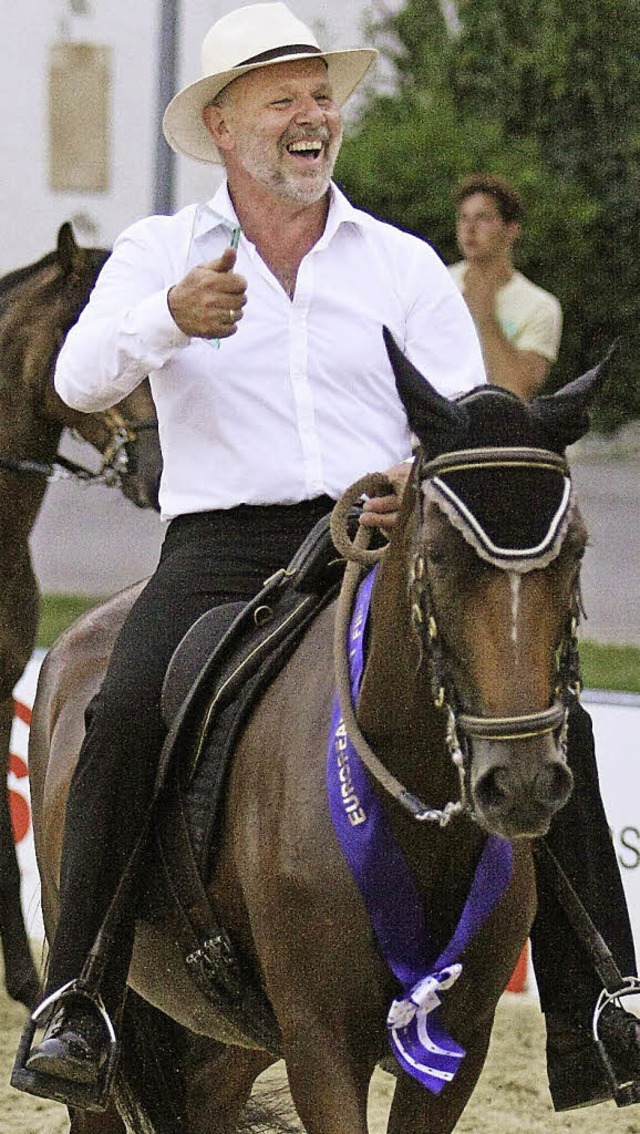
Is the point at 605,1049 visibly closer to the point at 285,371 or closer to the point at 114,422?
the point at 285,371

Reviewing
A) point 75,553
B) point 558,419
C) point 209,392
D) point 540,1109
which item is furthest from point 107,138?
point 558,419

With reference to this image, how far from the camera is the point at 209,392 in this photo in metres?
3.88

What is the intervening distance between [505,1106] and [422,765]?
9.44ft

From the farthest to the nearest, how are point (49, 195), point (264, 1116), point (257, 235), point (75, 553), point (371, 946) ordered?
1. point (49, 195)
2. point (75, 553)
3. point (264, 1116)
4. point (257, 235)
5. point (371, 946)

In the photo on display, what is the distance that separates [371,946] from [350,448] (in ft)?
3.37

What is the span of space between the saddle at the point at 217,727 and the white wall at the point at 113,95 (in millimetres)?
12377

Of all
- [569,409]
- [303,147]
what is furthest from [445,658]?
[303,147]

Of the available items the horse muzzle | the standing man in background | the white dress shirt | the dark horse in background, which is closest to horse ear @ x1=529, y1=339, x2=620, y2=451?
the horse muzzle

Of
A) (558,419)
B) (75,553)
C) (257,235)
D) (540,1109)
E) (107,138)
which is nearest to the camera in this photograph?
(558,419)

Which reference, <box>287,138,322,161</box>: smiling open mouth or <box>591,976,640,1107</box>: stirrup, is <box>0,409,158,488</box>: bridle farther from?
<box>591,976,640,1107</box>: stirrup

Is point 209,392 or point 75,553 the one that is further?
point 75,553

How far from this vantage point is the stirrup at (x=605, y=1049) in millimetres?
3660

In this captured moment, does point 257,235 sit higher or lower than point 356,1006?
higher

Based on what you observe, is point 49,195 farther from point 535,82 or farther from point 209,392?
point 209,392
